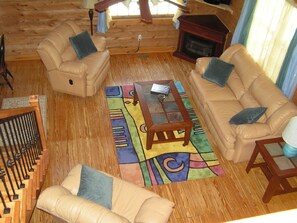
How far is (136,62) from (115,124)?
2036mm

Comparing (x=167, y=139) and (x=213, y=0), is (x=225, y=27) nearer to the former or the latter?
(x=213, y=0)

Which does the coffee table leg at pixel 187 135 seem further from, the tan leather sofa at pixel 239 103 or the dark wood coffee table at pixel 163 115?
the tan leather sofa at pixel 239 103

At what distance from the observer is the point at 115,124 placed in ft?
17.4

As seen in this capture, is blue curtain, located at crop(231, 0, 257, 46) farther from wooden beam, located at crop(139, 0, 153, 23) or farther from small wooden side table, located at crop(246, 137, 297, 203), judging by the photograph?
wooden beam, located at crop(139, 0, 153, 23)

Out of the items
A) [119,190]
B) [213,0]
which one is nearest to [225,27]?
[213,0]

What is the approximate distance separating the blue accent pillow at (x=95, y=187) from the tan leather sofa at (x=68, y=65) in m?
2.27

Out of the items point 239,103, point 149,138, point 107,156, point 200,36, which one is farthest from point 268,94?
point 107,156

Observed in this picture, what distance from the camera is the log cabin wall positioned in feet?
20.1

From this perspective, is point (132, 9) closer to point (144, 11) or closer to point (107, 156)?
point (107, 156)

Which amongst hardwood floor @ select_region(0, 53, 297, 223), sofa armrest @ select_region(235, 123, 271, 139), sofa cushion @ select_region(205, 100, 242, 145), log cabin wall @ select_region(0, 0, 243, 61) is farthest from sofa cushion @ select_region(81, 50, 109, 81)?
sofa armrest @ select_region(235, 123, 271, 139)

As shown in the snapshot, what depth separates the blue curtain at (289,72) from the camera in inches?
177

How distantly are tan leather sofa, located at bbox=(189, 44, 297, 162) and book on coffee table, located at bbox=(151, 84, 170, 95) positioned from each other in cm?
59

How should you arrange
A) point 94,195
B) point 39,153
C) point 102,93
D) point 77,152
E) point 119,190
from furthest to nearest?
point 102,93 < point 77,152 < point 39,153 < point 119,190 < point 94,195

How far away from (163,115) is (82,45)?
2.13 m
